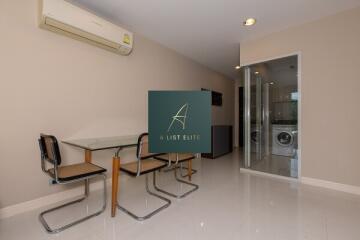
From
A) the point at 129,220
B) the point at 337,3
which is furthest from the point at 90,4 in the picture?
the point at 337,3

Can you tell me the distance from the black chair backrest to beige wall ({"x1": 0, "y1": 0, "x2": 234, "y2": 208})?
256 mm

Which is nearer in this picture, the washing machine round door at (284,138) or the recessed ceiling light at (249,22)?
the recessed ceiling light at (249,22)

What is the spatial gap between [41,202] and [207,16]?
122 inches

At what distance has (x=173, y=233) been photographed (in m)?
1.56

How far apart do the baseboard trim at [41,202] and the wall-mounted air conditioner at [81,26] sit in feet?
6.27

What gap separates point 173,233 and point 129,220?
482mm

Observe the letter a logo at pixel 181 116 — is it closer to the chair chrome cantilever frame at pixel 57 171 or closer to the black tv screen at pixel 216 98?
the chair chrome cantilever frame at pixel 57 171

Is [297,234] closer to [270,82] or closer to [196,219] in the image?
[196,219]

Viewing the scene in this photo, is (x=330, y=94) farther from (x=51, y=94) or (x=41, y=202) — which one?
(x=41, y=202)

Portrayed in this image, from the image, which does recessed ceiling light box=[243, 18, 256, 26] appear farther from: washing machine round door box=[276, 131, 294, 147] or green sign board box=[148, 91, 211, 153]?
washing machine round door box=[276, 131, 294, 147]

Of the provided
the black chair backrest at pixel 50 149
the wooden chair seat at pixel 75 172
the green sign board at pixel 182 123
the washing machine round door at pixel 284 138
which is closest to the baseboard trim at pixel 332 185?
the washing machine round door at pixel 284 138

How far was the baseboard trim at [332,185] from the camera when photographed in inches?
92.6

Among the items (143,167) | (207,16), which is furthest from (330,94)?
(143,167)

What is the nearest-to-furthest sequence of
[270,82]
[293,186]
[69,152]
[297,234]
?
1. [297,234]
2. [69,152]
3. [293,186]
4. [270,82]
